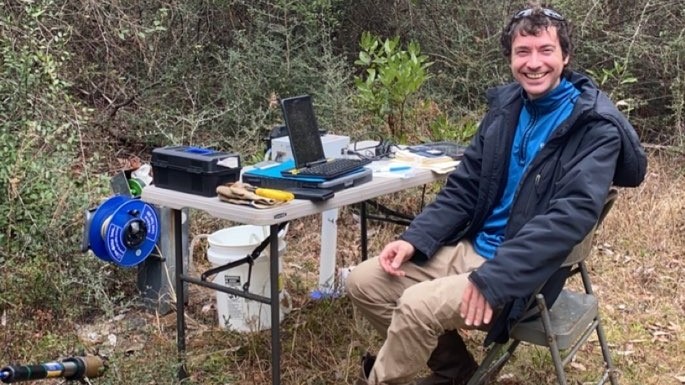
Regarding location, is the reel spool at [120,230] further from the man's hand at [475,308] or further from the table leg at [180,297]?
the man's hand at [475,308]

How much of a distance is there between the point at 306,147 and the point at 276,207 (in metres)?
0.49

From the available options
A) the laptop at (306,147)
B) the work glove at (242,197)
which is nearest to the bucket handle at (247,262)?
the laptop at (306,147)

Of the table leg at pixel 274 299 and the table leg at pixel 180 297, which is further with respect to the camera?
the table leg at pixel 180 297

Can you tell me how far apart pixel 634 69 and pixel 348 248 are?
316 centimetres

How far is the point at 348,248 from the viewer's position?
4.92m

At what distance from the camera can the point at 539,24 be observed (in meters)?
2.86

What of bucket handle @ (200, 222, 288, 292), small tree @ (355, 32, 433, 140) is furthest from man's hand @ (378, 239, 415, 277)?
small tree @ (355, 32, 433, 140)

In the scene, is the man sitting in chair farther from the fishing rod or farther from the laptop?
the fishing rod

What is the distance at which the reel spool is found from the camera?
3.57 meters

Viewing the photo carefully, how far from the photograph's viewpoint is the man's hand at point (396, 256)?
296 cm

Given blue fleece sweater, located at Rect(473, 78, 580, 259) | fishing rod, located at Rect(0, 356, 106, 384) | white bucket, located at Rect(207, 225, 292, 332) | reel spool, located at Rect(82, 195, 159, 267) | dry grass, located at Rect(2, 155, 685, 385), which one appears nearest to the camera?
fishing rod, located at Rect(0, 356, 106, 384)

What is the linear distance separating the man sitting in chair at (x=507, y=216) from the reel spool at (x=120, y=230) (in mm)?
1188

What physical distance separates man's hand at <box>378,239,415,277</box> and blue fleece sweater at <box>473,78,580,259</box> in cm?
26

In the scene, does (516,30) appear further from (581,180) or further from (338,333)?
(338,333)
